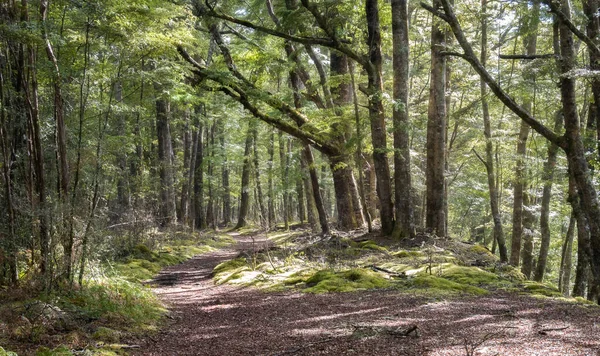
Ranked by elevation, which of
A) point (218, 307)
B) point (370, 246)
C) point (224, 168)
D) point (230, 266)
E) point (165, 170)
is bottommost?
point (218, 307)

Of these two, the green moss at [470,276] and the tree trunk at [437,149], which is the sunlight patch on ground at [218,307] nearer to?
the green moss at [470,276]

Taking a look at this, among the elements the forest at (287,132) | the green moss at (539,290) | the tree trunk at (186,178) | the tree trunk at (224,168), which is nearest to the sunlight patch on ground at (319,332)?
the forest at (287,132)

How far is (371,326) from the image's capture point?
5.52 meters

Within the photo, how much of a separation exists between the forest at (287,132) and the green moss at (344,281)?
6 cm

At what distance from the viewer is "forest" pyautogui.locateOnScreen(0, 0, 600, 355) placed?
19.7 ft

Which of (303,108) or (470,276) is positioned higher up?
(303,108)

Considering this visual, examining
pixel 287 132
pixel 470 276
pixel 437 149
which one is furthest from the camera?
pixel 287 132

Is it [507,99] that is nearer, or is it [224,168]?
[507,99]

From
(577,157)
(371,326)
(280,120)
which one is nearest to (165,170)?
(280,120)

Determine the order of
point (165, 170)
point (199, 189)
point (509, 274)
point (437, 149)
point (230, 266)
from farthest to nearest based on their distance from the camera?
1. point (199, 189)
2. point (165, 170)
3. point (437, 149)
4. point (230, 266)
5. point (509, 274)

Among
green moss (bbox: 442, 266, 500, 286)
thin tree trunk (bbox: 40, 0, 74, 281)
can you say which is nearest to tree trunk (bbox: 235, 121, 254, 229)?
green moss (bbox: 442, 266, 500, 286)

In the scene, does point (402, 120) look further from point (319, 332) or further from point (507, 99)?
point (319, 332)

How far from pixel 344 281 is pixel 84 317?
5284 mm

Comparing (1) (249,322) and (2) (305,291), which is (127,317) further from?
(2) (305,291)
